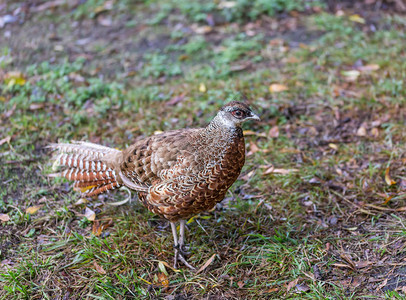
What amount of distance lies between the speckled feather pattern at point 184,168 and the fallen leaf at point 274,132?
4.76ft

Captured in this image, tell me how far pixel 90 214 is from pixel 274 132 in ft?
7.61

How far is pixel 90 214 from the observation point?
381 centimetres

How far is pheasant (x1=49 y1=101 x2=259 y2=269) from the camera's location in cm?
313

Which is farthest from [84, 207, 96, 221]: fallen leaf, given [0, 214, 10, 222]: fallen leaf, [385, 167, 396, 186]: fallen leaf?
[385, 167, 396, 186]: fallen leaf

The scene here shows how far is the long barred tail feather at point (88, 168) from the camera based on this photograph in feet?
12.0

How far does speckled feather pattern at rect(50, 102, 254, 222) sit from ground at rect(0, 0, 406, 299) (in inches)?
21.3

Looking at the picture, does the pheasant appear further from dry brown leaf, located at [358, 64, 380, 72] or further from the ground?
dry brown leaf, located at [358, 64, 380, 72]

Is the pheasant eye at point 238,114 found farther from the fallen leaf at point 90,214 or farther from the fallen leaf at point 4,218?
the fallen leaf at point 4,218

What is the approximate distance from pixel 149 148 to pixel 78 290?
1317 millimetres

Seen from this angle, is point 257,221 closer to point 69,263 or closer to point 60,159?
point 69,263

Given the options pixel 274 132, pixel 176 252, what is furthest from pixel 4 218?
pixel 274 132

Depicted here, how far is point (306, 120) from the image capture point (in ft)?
15.9

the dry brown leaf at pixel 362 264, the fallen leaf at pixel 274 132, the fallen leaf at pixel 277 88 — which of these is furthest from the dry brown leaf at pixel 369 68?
the dry brown leaf at pixel 362 264

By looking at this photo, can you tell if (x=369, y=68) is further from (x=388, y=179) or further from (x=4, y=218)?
(x=4, y=218)
